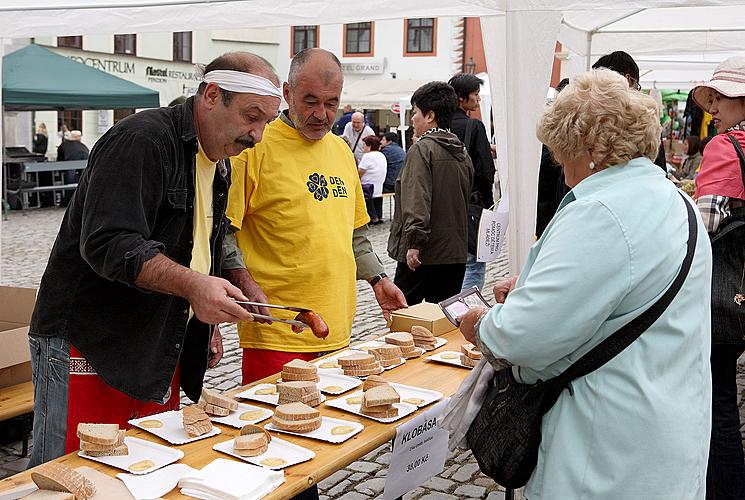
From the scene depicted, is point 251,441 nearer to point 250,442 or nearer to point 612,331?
point 250,442

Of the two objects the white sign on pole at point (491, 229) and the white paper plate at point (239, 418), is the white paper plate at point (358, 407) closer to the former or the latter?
the white paper plate at point (239, 418)

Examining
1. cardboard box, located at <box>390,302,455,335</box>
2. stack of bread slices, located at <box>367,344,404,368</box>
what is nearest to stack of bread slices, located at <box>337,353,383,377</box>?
stack of bread slices, located at <box>367,344,404,368</box>

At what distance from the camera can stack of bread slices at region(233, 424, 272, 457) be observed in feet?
6.66

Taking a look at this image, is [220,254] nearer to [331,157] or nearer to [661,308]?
[331,157]

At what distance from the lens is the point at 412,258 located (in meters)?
4.86

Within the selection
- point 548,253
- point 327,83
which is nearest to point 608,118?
point 548,253

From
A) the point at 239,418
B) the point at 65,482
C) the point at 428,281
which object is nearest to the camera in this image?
the point at 65,482

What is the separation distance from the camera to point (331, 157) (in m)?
3.14

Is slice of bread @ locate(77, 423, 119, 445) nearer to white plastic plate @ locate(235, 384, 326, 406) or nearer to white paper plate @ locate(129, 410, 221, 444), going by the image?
white paper plate @ locate(129, 410, 221, 444)

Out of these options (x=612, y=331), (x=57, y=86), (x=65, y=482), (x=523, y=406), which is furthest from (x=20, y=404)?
(x=57, y=86)

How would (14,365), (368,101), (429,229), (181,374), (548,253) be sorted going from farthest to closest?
(368,101)
(429,229)
(14,365)
(181,374)
(548,253)

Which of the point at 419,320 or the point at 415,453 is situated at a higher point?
the point at 419,320

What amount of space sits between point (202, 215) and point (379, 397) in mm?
776

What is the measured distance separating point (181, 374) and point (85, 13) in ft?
8.69
